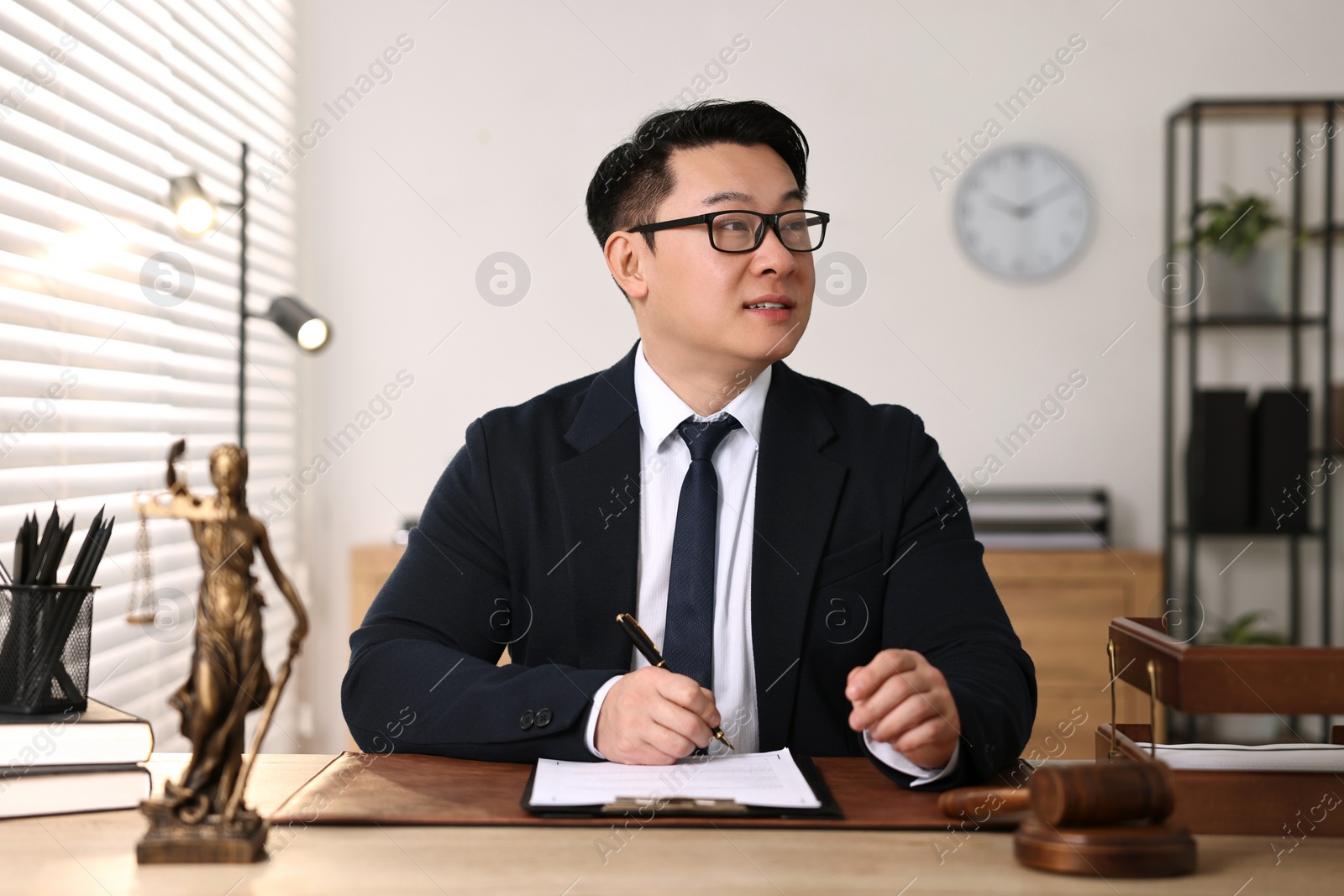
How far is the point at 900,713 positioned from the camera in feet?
3.67

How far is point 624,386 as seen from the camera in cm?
180

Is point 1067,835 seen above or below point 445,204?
below

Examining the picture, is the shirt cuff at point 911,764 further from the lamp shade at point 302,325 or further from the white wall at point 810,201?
the white wall at point 810,201

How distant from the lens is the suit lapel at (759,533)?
5.30 ft

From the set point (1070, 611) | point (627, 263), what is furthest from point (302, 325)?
point (1070, 611)

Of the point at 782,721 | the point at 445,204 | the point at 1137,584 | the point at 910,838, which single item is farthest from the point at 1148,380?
the point at 910,838

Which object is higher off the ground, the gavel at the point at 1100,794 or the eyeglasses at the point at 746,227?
the eyeglasses at the point at 746,227

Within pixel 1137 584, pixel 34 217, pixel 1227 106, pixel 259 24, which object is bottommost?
pixel 1137 584

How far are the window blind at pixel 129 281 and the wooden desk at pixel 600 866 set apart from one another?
1.12 meters

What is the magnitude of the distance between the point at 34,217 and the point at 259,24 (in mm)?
1686


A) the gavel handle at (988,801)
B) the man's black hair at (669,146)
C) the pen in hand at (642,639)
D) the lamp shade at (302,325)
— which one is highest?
the man's black hair at (669,146)

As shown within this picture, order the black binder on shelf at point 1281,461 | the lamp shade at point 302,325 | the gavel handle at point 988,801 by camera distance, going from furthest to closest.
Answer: the black binder on shelf at point 1281,461
the lamp shade at point 302,325
the gavel handle at point 988,801

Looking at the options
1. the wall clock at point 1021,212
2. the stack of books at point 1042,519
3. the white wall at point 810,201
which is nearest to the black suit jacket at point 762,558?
the stack of books at point 1042,519

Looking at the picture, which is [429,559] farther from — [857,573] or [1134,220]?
[1134,220]
